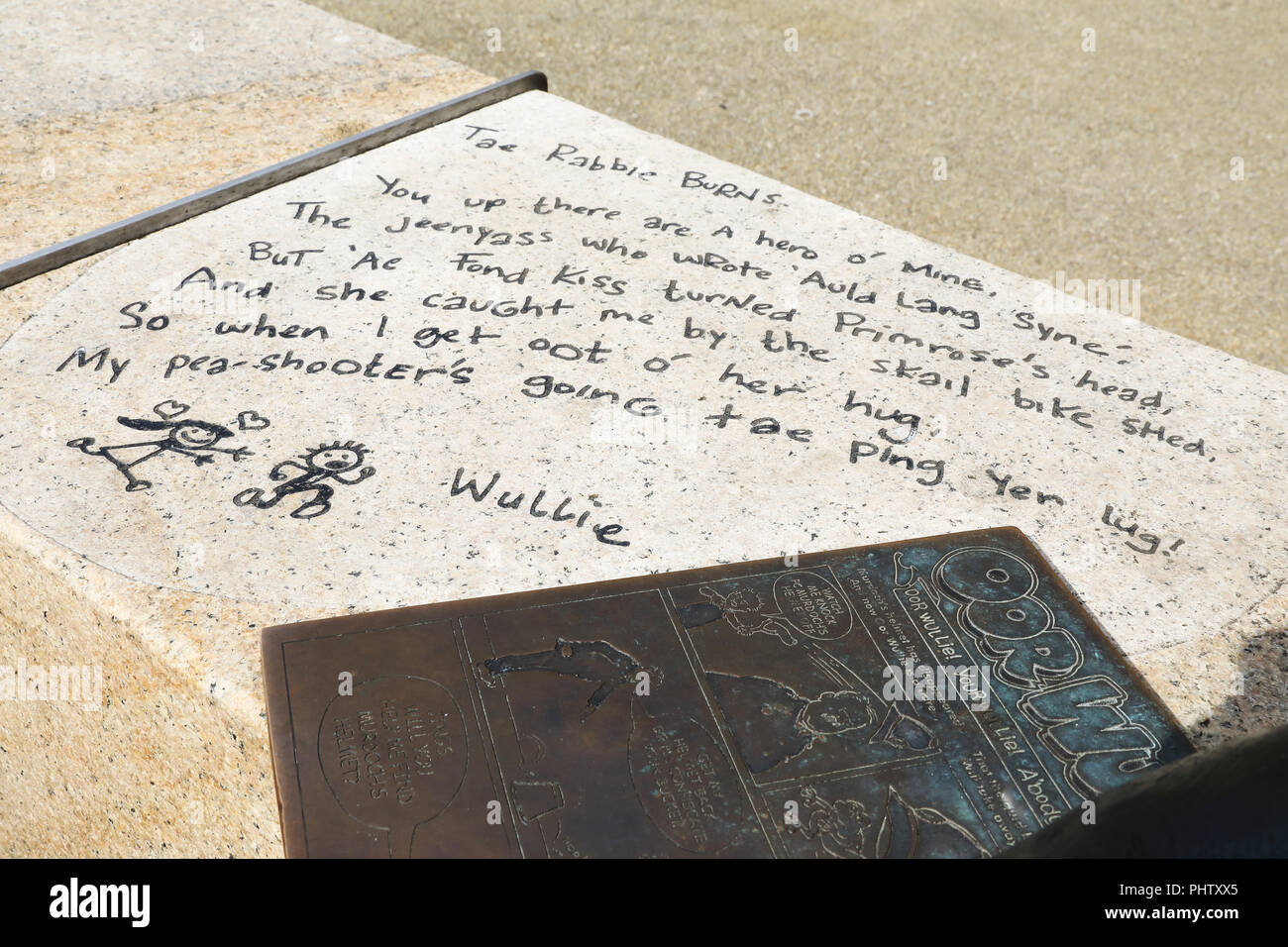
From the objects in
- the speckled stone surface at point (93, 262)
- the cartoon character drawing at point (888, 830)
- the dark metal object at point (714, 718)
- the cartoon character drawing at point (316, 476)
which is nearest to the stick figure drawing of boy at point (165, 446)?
the cartoon character drawing at point (316, 476)

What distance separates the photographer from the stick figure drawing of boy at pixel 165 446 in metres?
2.17

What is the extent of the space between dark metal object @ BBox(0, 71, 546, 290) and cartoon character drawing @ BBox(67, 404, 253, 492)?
0.73 metres

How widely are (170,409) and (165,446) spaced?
121 millimetres

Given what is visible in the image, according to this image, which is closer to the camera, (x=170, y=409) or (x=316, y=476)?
(x=316, y=476)

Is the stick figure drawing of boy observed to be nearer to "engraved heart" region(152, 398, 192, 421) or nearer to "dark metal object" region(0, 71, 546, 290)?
"engraved heart" region(152, 398, 192, 421)

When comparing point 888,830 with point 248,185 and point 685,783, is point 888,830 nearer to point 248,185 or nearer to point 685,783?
point 685,783

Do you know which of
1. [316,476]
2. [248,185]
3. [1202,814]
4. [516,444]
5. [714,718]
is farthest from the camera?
[248,185]

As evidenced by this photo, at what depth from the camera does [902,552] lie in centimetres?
191

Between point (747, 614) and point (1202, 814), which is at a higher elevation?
point (1202, 814)

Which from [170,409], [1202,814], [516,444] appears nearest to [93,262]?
[170,409]

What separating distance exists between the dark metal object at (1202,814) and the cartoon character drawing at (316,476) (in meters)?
1.35

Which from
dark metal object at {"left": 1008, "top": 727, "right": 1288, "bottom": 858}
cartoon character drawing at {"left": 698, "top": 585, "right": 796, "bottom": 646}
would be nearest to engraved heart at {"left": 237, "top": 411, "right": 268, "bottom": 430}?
cartoon character drawing at {"left": 698, "top": 585, "right": 796, "bottom": 646}

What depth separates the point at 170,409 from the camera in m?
2.29
